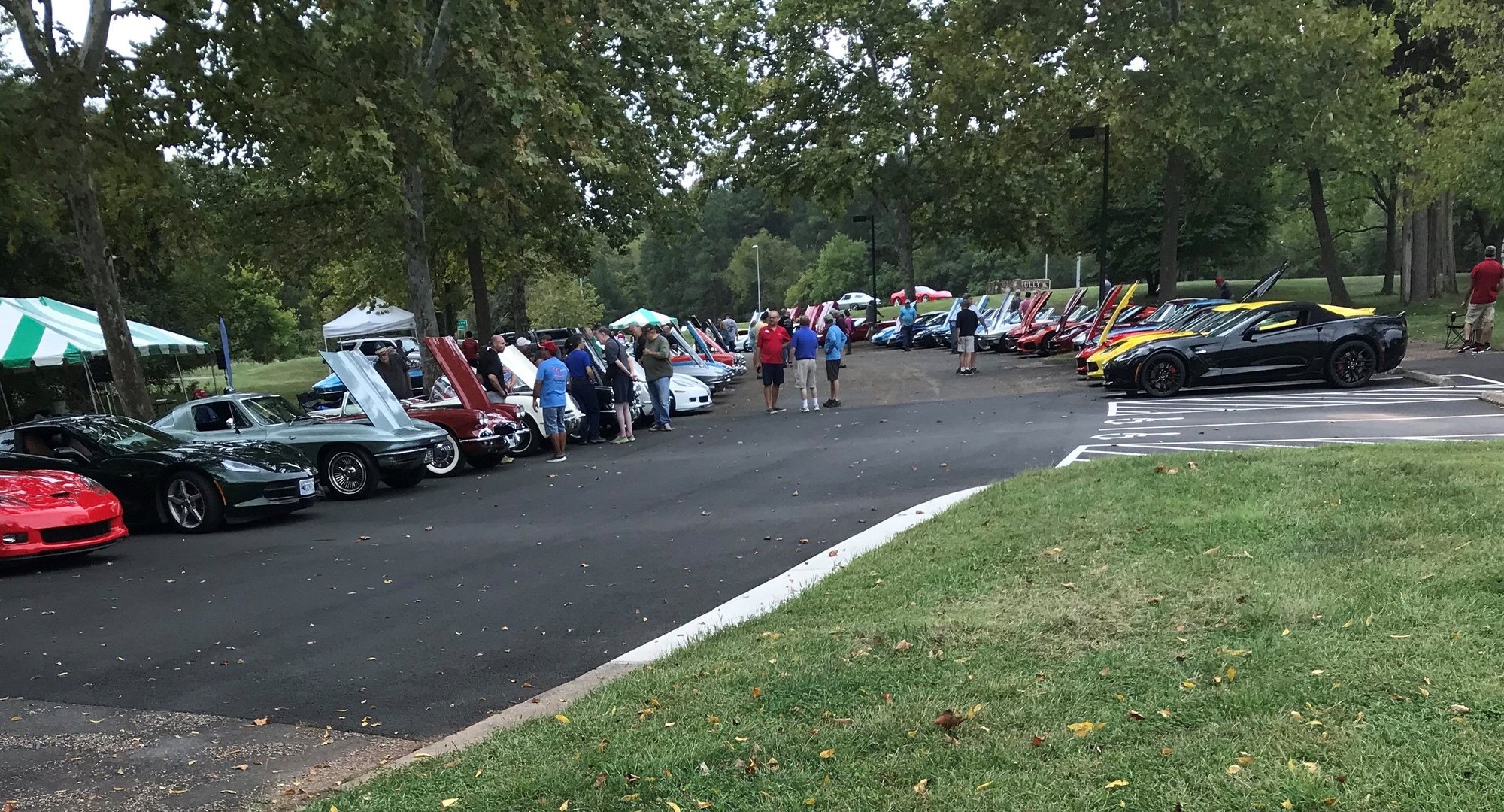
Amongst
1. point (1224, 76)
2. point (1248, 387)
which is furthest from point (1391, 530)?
point (1224, 76)

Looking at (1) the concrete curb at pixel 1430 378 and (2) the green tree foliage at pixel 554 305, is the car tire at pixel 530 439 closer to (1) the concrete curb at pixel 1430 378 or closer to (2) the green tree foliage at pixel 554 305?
(1) the concrete curb at pixel 1430 378

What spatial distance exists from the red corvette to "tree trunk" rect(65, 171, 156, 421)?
20.8 ft

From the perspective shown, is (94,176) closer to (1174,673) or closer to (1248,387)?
(1174,673)

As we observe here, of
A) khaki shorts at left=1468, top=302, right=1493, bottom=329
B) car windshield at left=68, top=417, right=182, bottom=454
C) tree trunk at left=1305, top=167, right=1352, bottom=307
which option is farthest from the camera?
tree trunk at left=1305, top=167, right=1352, bottom=307

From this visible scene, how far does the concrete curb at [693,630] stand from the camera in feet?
16.6

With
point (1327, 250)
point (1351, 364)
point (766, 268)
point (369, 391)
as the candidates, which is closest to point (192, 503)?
point (369, 391)

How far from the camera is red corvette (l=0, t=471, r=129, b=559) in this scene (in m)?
10.2

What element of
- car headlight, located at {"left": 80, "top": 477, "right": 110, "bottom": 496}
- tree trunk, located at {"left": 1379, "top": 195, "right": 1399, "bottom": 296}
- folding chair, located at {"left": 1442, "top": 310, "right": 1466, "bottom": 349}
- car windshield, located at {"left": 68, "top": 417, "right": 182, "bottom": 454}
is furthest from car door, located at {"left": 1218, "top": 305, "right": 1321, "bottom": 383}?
tree trunk, located at {"left": 1379, "top": 195, "right": 1399, "bottom": 296}

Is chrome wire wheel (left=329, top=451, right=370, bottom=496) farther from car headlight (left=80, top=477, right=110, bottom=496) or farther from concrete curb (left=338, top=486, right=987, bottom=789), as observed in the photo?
concrete curb (left=338, top=486, right=987, bottom=789)

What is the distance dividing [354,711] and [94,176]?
46.0ft

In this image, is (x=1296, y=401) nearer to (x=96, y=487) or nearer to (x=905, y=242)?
(x=96, y=487)

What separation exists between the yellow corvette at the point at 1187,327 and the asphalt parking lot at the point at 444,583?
1507 mm

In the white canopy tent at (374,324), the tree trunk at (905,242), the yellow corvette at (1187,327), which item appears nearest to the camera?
the yellow corvette at (1187,327)

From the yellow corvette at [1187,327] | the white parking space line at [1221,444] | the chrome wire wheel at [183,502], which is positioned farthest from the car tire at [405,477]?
the yellow corvette at [1187,327]
